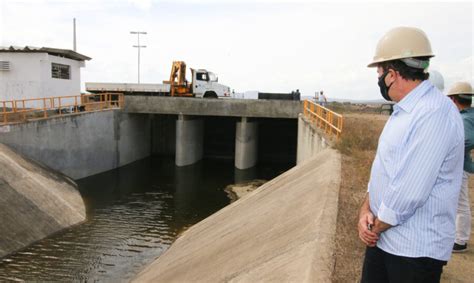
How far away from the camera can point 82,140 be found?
22.1m

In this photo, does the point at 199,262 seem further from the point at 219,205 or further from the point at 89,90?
the point at 89,90

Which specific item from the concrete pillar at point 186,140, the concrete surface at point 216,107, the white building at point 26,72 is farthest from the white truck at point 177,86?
the white building at point 26,72

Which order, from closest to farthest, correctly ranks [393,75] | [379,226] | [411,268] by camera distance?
[411,268] < [379,226] < [393,75]

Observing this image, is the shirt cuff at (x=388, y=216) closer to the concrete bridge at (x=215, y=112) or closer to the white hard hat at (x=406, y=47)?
the white hard hat at (x=406, y=47)

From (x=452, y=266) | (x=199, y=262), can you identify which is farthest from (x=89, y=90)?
(x=452, y=266)

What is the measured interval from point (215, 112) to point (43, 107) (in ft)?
34.6

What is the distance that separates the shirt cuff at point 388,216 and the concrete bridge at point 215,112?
22.7 metres

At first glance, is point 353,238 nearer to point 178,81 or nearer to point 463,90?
point 463,90

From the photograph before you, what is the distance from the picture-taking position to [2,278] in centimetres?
990

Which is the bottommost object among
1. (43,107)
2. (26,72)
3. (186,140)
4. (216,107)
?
(186,140)

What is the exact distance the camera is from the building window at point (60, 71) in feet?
81.0

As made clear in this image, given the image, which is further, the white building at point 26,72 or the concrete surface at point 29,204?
the white building at point 26,72

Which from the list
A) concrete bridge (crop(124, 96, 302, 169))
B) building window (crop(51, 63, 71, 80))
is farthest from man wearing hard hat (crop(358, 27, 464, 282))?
building window (crop(51, 63, 71, 80))

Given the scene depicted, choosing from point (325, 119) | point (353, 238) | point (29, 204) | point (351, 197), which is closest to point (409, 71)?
point (353, 238)
